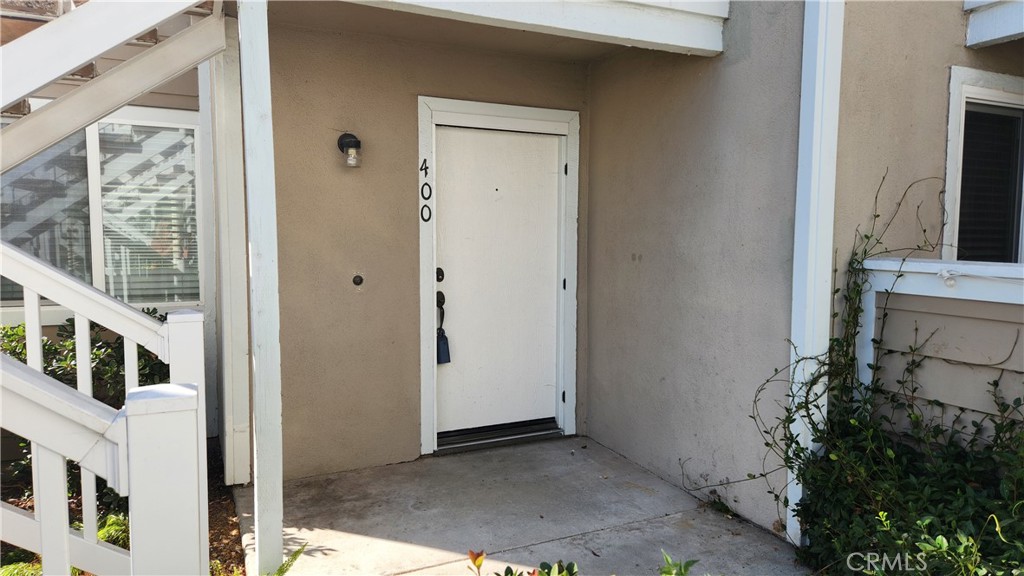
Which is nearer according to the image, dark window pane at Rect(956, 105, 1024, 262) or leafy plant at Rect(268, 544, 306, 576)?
leafy plant at Rect(268, 544, 306, 576)

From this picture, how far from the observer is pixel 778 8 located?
122 inches

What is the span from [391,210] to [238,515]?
75.9 inches

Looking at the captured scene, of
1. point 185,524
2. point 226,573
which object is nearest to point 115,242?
point 226,573

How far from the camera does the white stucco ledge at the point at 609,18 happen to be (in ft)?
9.21

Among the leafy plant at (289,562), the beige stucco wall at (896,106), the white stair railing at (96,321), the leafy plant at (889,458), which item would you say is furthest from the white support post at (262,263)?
the beige stucco wall at (896,106)

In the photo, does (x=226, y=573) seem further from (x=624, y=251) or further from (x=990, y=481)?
(x=990, y=481)

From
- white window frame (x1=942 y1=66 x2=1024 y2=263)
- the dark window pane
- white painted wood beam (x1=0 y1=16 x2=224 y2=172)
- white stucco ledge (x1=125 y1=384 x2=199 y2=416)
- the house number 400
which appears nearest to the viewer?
white stucco ledge (x1=125 y1=384 x2=199 y2=416)

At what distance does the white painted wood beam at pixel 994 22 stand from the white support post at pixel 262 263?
3.45 meters

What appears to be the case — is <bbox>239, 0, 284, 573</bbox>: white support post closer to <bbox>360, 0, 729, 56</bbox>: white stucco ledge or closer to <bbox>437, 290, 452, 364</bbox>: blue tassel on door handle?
<bbox>360, 0, 729, 56</bbox>: white stucco ledge

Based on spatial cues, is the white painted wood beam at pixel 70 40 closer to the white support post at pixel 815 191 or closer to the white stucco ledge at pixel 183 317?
the white stucco ledge at pixel 183 317

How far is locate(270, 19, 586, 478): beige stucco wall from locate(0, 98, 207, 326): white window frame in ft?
2.83

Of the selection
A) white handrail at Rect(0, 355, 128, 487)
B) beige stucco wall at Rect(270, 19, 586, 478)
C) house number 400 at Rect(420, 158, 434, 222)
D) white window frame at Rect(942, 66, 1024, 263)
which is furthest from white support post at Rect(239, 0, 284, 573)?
white window frame at Rect(942, 66, 1024, 263)

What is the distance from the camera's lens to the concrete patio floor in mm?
2926

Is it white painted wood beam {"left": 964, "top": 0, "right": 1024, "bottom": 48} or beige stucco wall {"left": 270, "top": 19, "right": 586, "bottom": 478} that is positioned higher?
white painted wood beam {"left": 964, "top": 0, "right": 1024, "bottom": 48}
